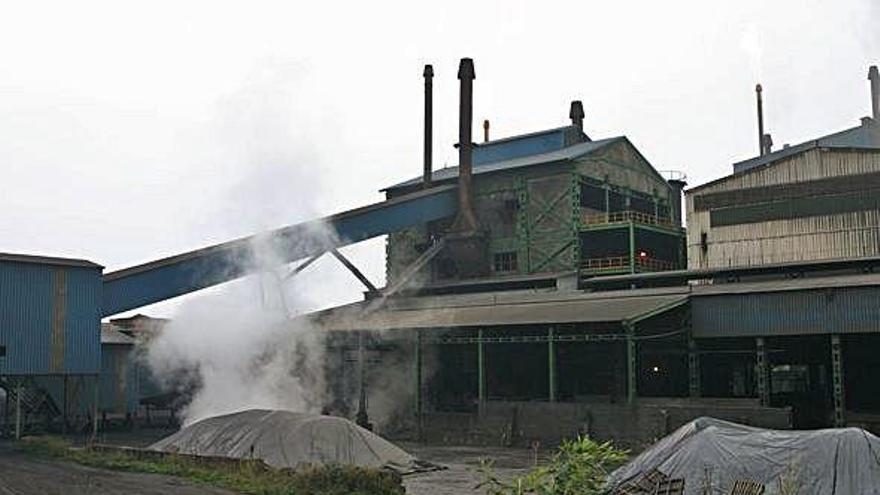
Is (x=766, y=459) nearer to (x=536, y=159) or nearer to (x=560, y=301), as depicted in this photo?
(x=560, y=301)

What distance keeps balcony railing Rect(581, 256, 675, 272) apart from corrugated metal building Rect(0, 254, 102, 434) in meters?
25.2

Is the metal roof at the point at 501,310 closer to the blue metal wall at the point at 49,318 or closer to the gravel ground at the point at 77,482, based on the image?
the blue metal wall at the point at 49,318

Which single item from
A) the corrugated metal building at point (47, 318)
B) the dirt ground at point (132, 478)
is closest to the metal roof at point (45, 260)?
the corrugated metal building at point (47, 318)

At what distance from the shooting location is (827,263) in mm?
38406

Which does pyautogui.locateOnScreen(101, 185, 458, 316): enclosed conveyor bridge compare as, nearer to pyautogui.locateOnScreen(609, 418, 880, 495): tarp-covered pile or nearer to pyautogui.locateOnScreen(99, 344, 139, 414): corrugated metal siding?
pyautogui.locateOnScreen(99, 344, 139, 414): corrugated metal siding

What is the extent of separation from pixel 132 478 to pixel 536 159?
108ft

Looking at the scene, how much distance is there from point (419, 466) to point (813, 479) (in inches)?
529

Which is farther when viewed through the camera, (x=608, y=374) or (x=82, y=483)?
(x=608, y=374)

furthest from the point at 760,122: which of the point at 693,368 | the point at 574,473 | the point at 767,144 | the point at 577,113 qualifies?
the point at 574,473

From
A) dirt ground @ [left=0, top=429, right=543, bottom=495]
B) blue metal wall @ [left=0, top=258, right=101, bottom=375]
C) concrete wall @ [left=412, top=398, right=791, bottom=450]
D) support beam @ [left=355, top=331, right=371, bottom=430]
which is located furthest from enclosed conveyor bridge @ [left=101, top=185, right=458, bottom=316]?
concrete wall @ [left=412, top=398, right=791, bottom=450]

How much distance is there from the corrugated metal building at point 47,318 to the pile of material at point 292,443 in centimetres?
890

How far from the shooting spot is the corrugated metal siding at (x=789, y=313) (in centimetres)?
3138

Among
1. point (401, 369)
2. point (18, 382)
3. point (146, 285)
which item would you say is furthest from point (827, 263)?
point (18, 382)

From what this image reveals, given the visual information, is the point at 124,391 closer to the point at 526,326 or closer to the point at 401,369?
the point at 401,369
